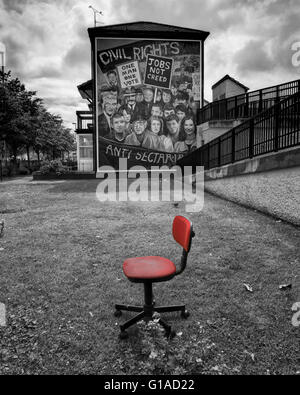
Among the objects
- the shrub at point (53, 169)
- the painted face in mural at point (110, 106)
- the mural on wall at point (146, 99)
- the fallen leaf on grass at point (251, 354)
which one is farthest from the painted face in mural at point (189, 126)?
the fallen leaf on grass at point (251, 354)

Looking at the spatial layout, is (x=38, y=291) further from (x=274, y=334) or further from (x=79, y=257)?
(x=274, y=334)

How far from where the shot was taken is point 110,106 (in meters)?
20.7

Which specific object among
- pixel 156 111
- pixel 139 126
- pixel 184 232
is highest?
pixel 156 111

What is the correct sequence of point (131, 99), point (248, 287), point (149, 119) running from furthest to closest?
1. point (149, 119)
2. point (131, 99)
3. point (248, 287)

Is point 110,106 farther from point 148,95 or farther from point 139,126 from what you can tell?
point 148,95

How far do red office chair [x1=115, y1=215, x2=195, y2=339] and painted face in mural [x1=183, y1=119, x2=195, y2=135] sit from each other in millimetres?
19123

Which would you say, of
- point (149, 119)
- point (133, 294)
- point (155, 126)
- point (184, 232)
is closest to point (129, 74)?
point (149, 119)

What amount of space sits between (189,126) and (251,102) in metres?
6.03

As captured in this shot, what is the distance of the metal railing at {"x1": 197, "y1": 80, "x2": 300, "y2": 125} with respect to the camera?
49.9 feet

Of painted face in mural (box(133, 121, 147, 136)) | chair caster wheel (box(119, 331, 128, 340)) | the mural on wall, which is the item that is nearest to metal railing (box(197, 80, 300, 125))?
the mural on wall

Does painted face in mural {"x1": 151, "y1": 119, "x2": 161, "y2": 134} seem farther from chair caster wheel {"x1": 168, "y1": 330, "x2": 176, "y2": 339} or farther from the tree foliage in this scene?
chair caster wheel {"x1": 168, "y1": 330, "x2": 176, "y2": 339}

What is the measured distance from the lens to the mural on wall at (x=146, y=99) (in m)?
20.7

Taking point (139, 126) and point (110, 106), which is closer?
point (110, 106)
